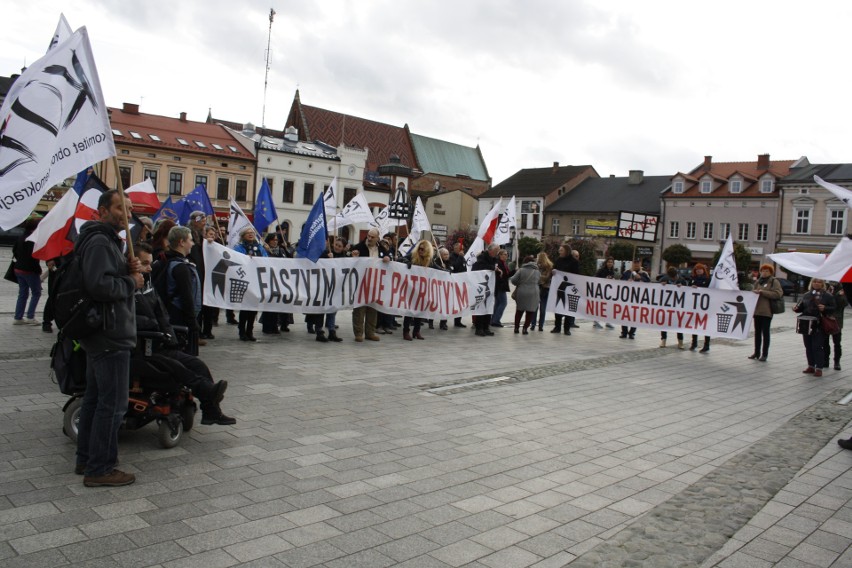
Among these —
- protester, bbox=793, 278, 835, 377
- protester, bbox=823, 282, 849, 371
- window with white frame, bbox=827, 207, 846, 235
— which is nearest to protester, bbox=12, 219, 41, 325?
protester, bbox=793, 278, 835, 377

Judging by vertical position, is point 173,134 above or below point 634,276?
above

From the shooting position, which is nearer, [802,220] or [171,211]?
[171,211]

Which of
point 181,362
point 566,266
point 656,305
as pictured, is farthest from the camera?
point 566,266

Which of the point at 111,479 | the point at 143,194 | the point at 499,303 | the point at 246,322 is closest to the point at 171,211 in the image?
the point at 143,194

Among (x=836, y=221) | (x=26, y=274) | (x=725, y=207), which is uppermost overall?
(x=725, y=207)

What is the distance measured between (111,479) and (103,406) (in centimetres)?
52

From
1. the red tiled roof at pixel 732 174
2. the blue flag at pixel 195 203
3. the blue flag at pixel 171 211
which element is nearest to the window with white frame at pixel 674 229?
the red tiled roof at pixel 732 174

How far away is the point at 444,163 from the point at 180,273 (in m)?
90.0

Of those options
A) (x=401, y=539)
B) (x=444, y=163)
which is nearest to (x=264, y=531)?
(x=401, y=539)

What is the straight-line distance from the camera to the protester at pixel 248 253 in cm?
1227

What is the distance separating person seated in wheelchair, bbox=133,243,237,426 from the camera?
5938 mm

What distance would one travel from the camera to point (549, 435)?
728cm

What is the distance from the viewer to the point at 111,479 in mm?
5004

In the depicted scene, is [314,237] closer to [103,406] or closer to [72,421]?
[72,421]
